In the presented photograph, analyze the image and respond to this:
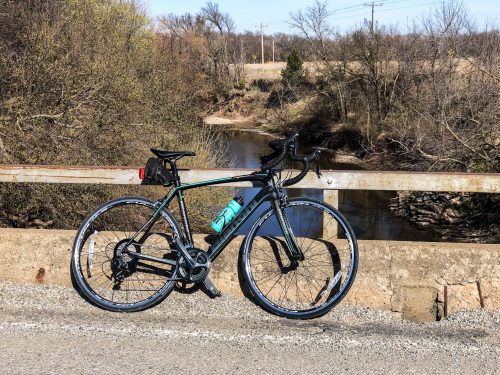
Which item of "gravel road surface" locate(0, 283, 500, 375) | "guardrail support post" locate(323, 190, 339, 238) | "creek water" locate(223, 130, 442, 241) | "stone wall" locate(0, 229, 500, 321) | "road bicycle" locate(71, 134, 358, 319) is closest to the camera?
"gravel road surface" locate(0, 283, 500, 375)

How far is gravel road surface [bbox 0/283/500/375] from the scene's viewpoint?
3217 mm

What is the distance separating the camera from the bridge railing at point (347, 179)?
422 centimetres

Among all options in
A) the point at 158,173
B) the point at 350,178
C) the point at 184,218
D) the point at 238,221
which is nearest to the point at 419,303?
the point at 350,178

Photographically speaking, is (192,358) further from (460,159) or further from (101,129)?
(460,159)

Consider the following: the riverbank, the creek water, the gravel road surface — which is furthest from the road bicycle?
the riverbank

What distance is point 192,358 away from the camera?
3.32m

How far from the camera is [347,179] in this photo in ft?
14.1

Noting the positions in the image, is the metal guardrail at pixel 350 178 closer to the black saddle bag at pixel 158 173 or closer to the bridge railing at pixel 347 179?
the bridge railing at pixel 347 179

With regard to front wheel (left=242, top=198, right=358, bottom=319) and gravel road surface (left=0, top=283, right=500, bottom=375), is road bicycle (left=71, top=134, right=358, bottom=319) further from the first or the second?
gravel road surface (left=0, top=283, right=500, bottom=375)

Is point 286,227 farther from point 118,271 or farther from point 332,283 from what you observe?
point 118,271

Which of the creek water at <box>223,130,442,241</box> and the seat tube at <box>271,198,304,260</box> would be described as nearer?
the seat tube at <box>271,198,304,260</box>

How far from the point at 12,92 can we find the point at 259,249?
1033 cm

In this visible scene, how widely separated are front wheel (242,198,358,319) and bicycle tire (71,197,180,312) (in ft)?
2.09

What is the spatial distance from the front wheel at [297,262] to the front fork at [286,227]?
1.2 inches
